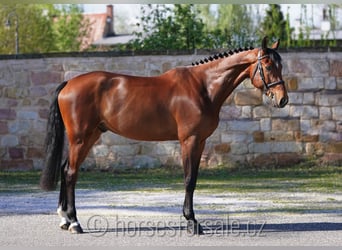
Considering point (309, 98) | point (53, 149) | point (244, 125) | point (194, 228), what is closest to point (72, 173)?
point (53, 149)

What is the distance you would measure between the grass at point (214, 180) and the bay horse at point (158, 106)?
3.19 m

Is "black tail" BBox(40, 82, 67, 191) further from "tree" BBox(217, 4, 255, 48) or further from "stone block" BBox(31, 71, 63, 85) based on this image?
"tree" BBox(217, 4, 255, 48)

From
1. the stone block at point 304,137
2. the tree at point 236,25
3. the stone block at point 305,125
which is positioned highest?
the tree at point 236,25

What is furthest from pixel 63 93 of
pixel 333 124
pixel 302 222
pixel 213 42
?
pixel 213 42

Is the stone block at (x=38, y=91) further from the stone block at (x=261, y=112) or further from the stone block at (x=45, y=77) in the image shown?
the stone block at (x=261, y=112)

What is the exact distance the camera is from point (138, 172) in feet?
43.9

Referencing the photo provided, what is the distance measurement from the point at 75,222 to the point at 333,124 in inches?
284

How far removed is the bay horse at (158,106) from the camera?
7516 mm

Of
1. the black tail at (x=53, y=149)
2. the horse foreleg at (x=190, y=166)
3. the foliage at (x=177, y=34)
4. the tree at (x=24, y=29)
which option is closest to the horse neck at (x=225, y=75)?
the horse foreleg at (x=190, y=166)

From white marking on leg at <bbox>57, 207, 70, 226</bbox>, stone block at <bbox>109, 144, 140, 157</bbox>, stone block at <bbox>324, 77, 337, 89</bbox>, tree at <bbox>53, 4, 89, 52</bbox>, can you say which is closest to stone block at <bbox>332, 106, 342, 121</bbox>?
stone block at <bbox>324, 77, 337, 89</bbox>

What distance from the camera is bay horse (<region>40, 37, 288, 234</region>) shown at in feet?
24.7

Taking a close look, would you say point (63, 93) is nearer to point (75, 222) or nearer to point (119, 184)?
point (75, 222)

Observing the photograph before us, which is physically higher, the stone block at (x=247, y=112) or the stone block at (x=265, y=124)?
the stone block at (x=247, y=112)

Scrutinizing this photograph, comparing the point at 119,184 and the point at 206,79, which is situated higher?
the point at 206,79
